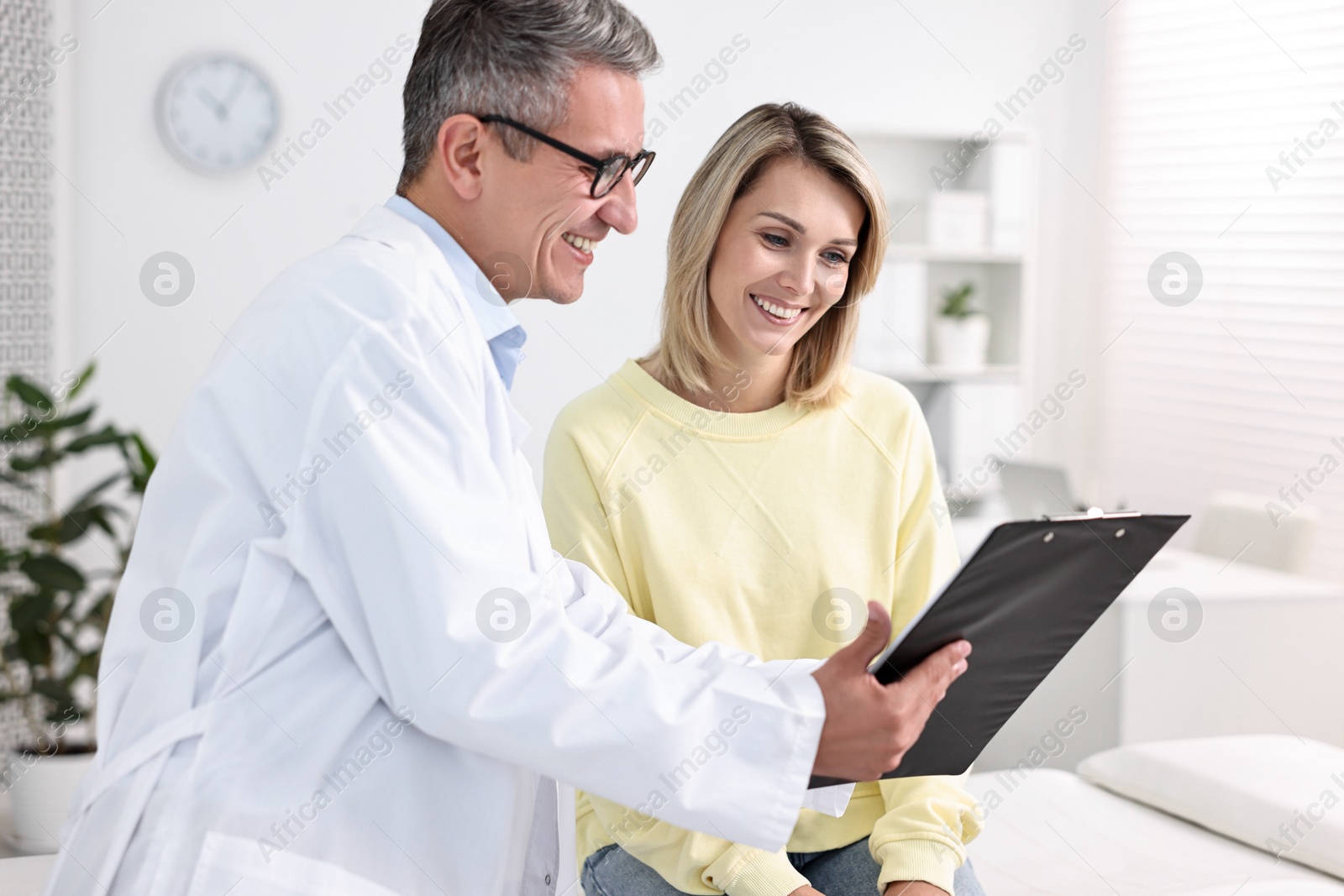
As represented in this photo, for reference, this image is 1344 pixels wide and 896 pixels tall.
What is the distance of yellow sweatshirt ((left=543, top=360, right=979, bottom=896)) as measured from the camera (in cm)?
148

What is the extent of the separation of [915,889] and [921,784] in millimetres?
138

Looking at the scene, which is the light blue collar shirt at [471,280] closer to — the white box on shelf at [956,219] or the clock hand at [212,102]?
the clock hand at [212,102]

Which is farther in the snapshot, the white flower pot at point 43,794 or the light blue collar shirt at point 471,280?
the white flower pot at point 43,794

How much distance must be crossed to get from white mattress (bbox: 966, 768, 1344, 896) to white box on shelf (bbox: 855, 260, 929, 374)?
238 centimetres

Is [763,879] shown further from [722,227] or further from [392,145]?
[392,145]

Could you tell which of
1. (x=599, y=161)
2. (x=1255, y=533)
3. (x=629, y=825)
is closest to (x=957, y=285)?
(x=1255, y=533)

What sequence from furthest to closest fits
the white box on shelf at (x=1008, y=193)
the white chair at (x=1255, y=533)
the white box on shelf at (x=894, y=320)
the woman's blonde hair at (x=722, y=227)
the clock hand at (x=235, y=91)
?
the white box on shelf at (x=1008, y=193) → the white box on shelf at (x=894, y=320) → the clock hand at (x=235, y=91) → the white chair at (x=1255, y=533) → the woman's blonde hair at (x=722, y=227)

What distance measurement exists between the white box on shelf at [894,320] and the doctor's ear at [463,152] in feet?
10.4

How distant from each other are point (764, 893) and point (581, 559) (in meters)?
0.46

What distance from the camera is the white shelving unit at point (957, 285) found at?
4277 millimetres

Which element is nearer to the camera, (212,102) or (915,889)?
(915,889)

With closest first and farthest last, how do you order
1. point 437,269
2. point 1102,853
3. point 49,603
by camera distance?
point 437,269, point 1102,853, point 49,603

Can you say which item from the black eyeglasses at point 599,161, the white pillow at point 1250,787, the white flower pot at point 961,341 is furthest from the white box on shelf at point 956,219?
the black eyeglasses at point 599,161

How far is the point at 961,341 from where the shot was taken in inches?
173
